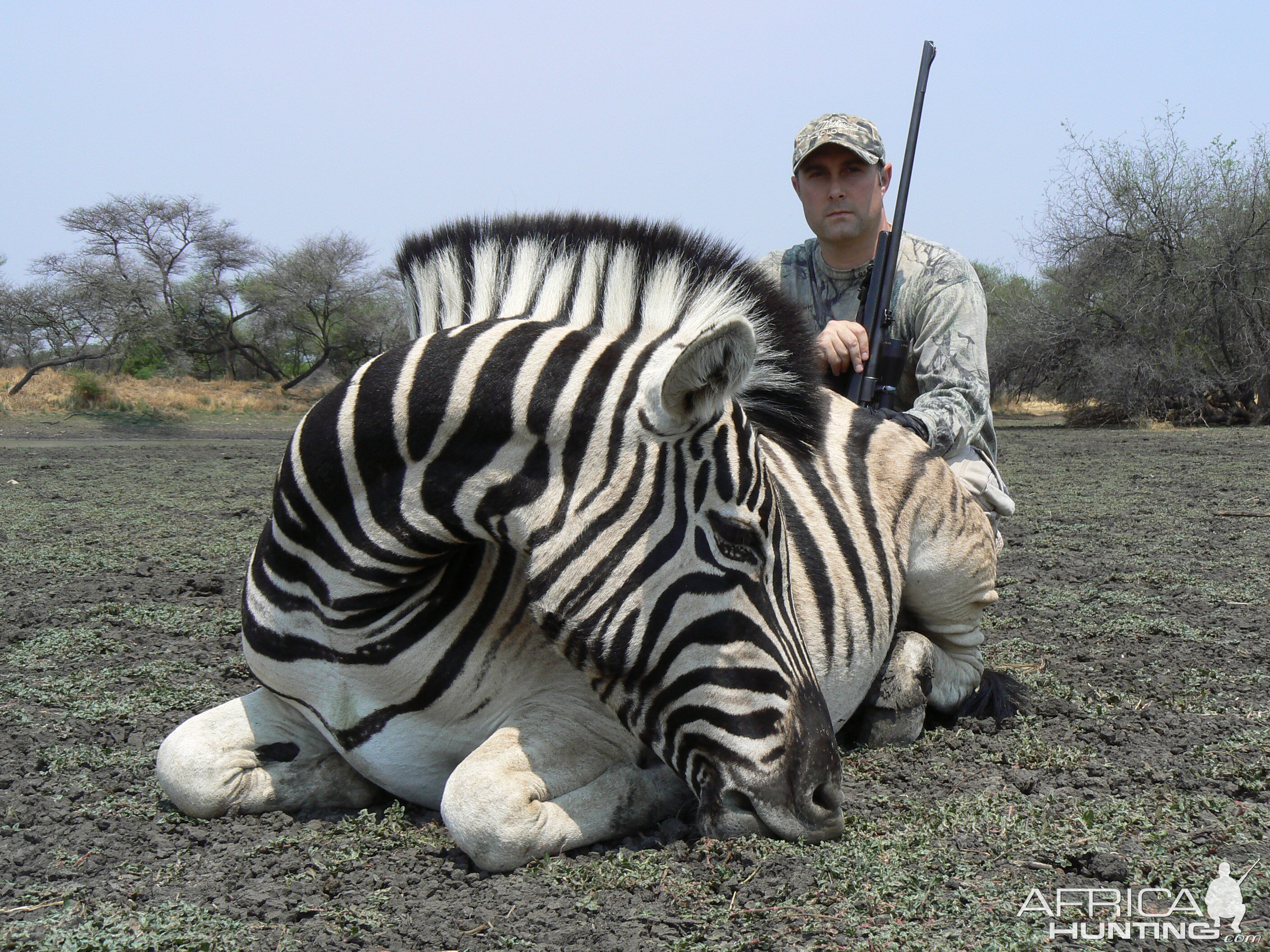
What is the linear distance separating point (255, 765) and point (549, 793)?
38.1 inches

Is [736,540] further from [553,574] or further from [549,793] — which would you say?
[549,793]

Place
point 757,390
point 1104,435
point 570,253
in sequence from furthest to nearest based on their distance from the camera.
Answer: point 1104,435 < point 757,390 < point 570,253

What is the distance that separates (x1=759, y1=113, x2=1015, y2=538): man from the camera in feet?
14.1

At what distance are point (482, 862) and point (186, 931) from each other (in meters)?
0.69

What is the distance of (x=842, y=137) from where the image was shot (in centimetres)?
455

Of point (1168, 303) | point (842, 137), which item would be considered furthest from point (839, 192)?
point (1168, 303)

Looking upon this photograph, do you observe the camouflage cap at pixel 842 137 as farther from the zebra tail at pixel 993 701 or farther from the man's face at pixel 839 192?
the zebra tail at pixel 993 701

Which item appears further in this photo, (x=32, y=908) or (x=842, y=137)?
(x=842, y=137)

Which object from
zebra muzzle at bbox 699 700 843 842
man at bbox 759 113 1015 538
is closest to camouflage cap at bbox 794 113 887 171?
man at bbox 759 113 1015 538

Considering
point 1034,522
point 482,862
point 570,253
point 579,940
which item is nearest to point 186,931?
point 482,862

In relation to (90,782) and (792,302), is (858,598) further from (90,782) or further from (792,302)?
(90,782)

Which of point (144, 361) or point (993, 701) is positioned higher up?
point (144, 361)

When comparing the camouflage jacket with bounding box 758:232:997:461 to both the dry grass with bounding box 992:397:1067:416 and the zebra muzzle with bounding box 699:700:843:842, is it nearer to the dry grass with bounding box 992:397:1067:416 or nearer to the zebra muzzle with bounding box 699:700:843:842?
the zebra muzzle with bounding box 699:700:843:842

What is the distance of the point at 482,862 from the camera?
2.46m
